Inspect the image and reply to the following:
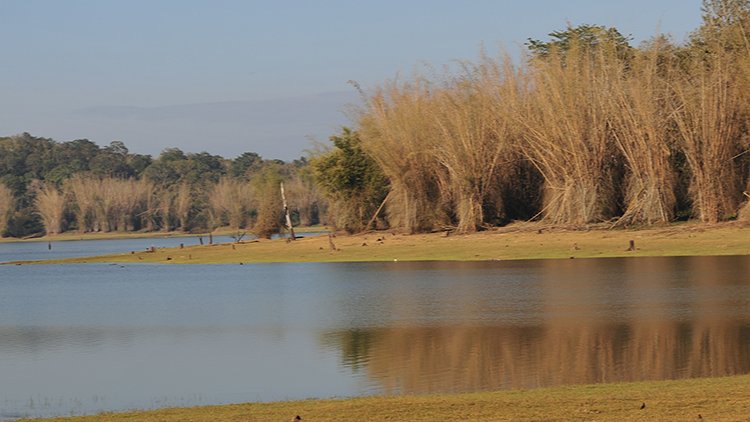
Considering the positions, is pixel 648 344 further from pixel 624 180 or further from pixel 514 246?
pixel 624 180

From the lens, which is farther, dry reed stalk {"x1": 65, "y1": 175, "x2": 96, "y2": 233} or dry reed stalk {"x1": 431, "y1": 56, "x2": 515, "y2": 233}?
dry reed stalk {"x1": 65, "y1": 175, "x2": 96, "y2": 233}

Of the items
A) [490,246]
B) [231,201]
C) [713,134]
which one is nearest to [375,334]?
[490,246]

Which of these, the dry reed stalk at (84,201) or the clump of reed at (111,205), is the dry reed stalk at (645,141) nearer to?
the clump of reed at (111,205)

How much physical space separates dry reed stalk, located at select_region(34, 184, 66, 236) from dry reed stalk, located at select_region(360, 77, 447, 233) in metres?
68.0

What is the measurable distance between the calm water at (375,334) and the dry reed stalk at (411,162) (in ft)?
45.4

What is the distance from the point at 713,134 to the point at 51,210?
87.0 m

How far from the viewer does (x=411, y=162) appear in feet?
175

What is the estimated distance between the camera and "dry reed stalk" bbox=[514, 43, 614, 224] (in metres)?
47.5

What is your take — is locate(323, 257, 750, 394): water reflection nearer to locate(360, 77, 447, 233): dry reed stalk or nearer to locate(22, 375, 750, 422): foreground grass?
locate(22, 375, 750, 422): foreground grass

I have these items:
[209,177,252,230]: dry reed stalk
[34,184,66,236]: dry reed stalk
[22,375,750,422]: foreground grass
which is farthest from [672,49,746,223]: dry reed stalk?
[34,184,66,236]: dry reed stalk

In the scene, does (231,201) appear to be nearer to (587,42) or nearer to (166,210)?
(166,210)

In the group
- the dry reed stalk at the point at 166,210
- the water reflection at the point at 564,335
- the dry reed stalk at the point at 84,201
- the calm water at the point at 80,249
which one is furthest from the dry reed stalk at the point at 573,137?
the dry reed stalk at the point at 84,201

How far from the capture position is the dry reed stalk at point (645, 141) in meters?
45.8

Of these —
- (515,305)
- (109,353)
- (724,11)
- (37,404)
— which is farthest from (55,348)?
(724,11)
